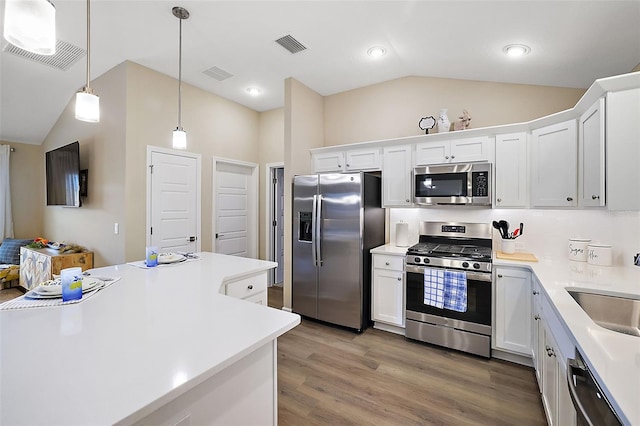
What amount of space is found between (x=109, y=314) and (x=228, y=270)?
35.3 inches

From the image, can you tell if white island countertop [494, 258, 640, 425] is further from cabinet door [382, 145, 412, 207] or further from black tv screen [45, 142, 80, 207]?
black tv screen [45, 142, 80, 207]

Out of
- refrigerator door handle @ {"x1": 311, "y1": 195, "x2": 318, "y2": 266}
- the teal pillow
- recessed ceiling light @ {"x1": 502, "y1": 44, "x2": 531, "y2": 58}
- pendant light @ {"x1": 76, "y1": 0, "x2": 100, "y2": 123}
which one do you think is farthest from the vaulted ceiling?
the teal pillow

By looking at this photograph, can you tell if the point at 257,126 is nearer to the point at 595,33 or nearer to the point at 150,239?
the point at 150,239

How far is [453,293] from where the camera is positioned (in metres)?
2.84

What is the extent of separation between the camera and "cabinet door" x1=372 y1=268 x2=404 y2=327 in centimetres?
320

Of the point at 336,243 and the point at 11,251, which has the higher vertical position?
the point at 336,243

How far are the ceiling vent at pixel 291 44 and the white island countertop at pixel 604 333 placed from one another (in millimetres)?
2968

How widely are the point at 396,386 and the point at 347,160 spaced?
8.37 feet

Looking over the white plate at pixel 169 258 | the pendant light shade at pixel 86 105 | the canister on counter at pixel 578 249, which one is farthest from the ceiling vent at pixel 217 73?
the canister on counter at pixel 578 249

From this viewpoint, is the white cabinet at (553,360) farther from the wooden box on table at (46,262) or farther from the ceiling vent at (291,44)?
the wooden box on table at (46,262)

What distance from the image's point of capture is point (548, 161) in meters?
2.57

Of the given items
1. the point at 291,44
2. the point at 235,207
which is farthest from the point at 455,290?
the point at 235,207

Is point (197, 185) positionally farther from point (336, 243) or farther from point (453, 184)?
point (453, 184)

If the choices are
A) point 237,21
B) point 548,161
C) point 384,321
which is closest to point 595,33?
point 548,161
